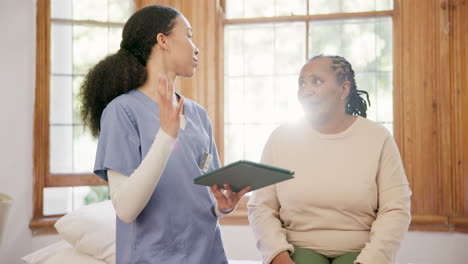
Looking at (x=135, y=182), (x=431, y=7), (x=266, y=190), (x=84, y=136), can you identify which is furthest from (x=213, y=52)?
Answer: (x=135, y=182)

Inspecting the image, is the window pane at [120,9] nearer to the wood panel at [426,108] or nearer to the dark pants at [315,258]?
the wood panel at [426,108]

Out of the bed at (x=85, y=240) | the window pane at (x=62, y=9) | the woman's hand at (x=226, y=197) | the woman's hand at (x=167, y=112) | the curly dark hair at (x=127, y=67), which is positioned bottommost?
the bed at (x=85, y=240)

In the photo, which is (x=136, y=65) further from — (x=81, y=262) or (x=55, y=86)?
(x=55, y=86)

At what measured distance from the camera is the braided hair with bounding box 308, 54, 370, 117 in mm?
1835

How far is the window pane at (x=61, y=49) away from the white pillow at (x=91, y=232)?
1.37m

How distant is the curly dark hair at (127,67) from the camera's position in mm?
1473

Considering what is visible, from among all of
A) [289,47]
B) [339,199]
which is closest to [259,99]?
[289,47]

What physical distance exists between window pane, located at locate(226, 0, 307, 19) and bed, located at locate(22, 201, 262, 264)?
5.94ft

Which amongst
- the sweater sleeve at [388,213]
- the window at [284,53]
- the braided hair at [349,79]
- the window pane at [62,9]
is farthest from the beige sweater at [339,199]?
the window pane at [62,9]

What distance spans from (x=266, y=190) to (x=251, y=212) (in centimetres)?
11

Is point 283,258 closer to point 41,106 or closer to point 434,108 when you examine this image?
point 434,108

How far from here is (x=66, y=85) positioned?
10.7ft

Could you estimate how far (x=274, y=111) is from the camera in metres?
3.38

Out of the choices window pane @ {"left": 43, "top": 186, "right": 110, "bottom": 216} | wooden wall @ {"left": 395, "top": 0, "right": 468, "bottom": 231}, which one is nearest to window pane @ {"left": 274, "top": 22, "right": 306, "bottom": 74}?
wooden wall @ {"left": 395, "top": 0, "right": 468, "bottom": 231}
